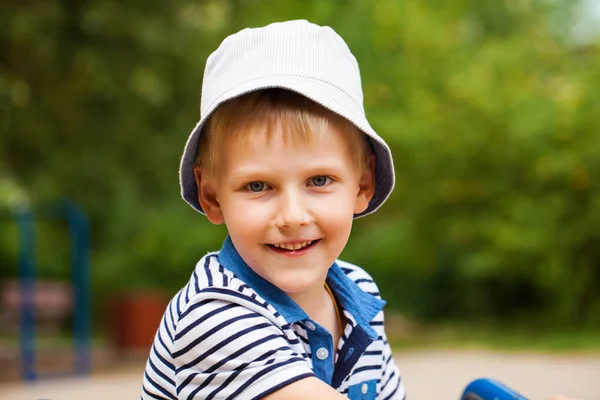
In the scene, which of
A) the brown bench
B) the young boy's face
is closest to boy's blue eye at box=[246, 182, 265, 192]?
the young boy's face

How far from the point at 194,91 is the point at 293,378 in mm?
10843

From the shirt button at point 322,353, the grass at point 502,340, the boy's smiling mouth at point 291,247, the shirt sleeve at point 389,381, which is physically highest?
the grass at point 502,340

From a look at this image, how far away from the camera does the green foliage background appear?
9.55 m

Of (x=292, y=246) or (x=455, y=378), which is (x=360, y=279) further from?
(x=455, y=378)

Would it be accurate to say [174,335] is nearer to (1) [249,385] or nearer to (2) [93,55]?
(1) [249,385]

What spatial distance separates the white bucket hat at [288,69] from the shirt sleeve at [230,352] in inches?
12.5

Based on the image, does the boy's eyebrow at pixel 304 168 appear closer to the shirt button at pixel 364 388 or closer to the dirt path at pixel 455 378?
the shirt button at pixel 364 388

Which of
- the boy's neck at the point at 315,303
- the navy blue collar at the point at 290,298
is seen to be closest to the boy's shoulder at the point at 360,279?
the navy blue collar at the point at 290,298

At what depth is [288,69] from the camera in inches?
56.4

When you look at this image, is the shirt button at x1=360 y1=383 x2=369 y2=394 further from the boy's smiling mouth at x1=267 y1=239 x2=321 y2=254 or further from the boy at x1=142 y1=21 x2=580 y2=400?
the boy's smiling mouth at x1=267 y1=239 x2=321 y2=254

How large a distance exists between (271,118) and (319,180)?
13cm

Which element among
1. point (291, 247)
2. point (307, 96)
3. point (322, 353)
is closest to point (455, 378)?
point (322, 353)

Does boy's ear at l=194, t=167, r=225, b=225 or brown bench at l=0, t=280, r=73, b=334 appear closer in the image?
boy's ear at l=194, t=167, r=225, b=225

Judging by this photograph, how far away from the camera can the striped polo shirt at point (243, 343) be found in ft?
4.40
